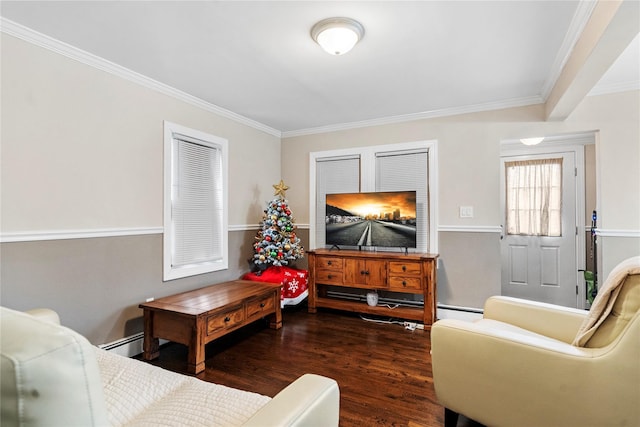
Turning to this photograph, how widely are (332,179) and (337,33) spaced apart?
2517mm

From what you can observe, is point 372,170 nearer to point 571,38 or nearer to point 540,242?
point 571,38

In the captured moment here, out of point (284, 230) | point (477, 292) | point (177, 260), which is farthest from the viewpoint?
point (284, 230)

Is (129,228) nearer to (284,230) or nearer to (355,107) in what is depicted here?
(284,230)

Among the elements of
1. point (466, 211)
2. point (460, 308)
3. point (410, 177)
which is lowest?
point (460, 308)

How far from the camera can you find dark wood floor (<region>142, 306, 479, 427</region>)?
6.66 ft

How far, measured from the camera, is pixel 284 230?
409 cm

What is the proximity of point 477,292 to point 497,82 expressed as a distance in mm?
2234

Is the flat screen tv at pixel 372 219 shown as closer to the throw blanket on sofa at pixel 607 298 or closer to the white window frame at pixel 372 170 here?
the white window frame at pixel 372 170

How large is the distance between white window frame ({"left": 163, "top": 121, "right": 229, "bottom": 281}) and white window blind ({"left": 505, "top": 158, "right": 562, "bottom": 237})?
411 centimetres

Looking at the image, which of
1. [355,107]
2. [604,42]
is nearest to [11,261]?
[355,107]

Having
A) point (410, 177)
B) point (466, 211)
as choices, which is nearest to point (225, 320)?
point (410, 177)

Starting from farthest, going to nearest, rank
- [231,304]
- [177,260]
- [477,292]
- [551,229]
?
1. [551,229]
2. [477,292]
3. [177,260]
4. [231,304]

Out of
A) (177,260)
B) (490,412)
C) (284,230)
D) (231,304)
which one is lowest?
(490,412)

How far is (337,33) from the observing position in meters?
2.12
